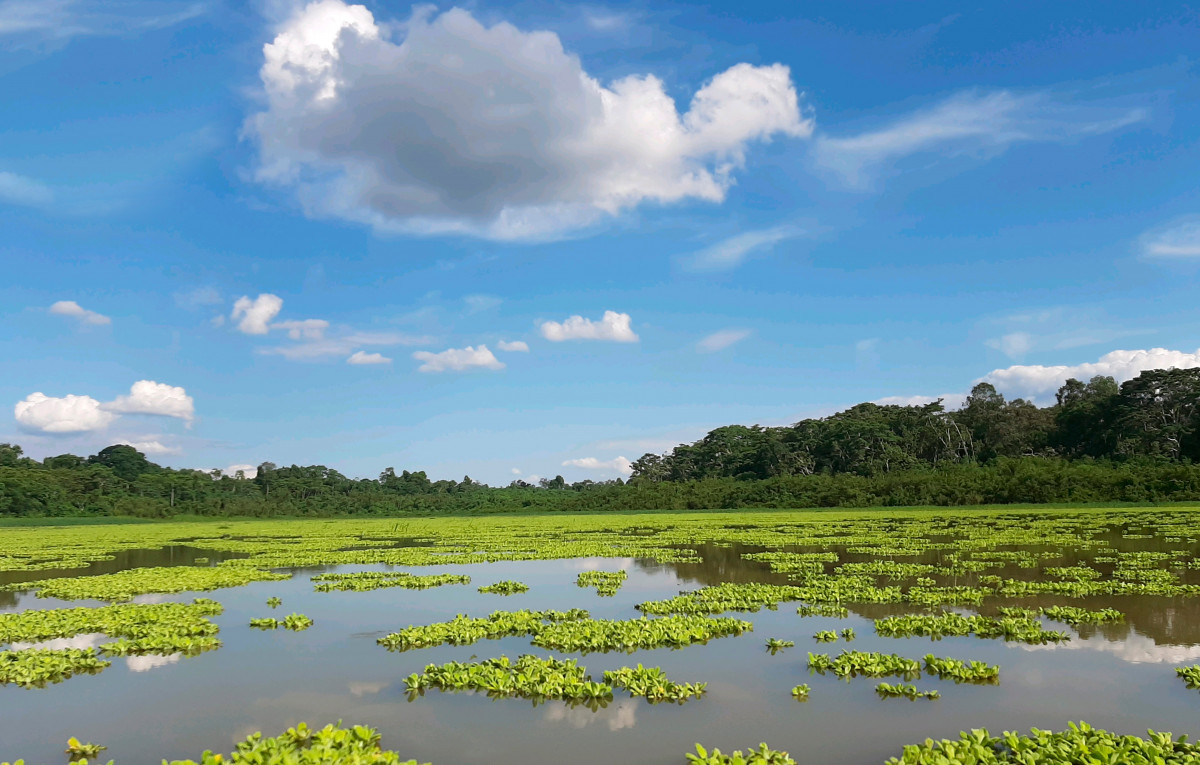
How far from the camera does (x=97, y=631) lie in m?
13.1

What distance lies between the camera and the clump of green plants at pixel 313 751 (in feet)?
19.8

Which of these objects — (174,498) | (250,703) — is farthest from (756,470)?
(250,703)

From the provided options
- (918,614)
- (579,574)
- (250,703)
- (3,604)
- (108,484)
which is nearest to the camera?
(250,703)

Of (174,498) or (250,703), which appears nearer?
(250,703)

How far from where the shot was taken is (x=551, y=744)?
7.25 m

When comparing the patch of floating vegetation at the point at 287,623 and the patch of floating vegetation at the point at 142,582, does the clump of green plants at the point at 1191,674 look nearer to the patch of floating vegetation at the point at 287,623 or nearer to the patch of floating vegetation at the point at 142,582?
the patch of floating vegetation at the point at 287,623

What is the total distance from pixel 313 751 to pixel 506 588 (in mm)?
11528

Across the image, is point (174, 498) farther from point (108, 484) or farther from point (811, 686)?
point (811, 686)

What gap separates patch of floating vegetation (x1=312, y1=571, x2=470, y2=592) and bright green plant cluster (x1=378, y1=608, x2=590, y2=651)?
5.96 metres

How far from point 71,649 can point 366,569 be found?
1263cm

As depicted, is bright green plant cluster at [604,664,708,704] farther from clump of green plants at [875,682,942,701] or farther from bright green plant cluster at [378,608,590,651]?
bright green plant cluster at [378,608,590,651]

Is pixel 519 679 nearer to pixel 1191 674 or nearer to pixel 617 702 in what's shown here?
pixel 617 702

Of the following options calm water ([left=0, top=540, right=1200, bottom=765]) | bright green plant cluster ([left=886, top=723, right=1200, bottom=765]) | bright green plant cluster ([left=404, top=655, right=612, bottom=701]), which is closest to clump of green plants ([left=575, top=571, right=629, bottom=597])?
calm water ([left=0, top=540, right=1200, bottom=765])

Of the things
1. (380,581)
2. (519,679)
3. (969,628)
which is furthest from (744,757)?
(380,581)
